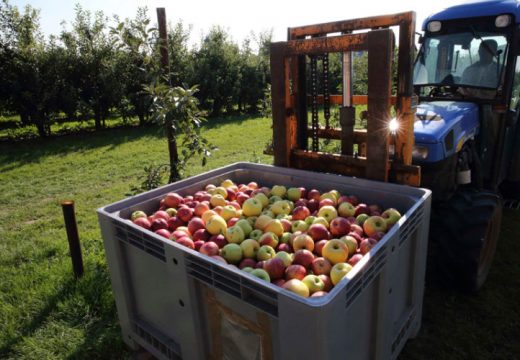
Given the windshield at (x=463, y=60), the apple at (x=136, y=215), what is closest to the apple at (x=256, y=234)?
the apple at (x=136, y=215)

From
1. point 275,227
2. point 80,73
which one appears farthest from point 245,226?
point 80,73

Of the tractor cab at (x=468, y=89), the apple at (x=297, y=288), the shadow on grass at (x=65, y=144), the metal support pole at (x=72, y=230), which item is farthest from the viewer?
the shadow on grass at (x=65, y=144)

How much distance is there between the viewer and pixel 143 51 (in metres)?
3.90

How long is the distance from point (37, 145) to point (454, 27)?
39.5 feet

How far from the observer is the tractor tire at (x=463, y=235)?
2838 mm

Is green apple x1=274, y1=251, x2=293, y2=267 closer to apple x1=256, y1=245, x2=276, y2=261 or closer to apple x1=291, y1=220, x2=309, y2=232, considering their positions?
apple x1=256, y1=245, x2=276, y2=261

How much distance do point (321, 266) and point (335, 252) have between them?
124 mm

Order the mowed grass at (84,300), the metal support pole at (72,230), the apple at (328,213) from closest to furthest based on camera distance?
the apple at (328,213) < the mowed grass at (84,300) < the metal support pole at (72,230)

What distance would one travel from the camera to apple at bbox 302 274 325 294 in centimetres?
174

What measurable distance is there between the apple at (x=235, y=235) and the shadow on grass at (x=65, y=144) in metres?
7.61

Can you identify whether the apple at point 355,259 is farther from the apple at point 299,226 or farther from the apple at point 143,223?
the apple at point 143,223

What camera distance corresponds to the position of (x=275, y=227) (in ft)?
7.69

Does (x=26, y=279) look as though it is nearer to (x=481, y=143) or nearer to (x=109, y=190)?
(x=109, y=190)

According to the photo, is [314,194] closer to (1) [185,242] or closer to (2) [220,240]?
(2) [220,240]
